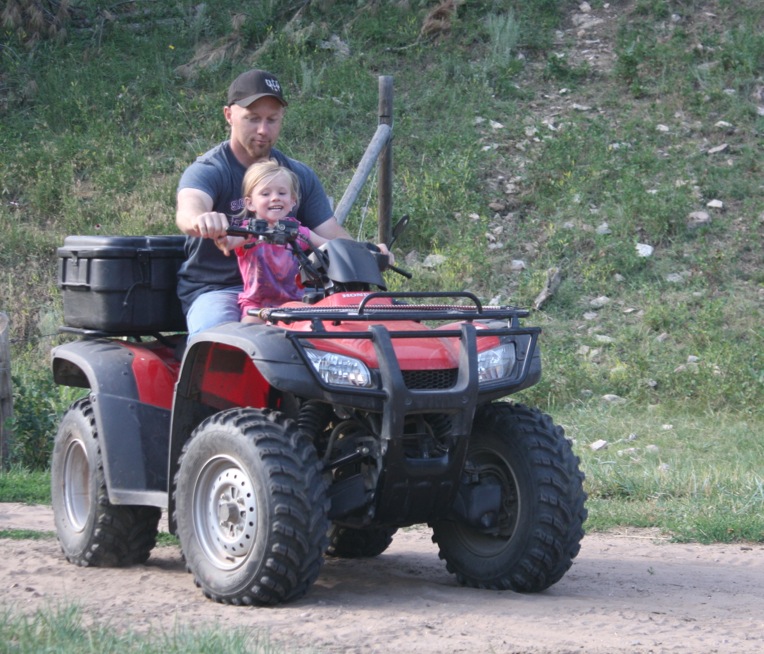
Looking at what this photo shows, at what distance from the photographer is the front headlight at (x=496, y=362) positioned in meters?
4.38

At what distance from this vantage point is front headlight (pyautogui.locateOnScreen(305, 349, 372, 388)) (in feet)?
13.4

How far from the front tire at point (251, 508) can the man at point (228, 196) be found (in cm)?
61

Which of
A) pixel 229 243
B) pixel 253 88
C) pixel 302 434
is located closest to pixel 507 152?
pixel 253 88

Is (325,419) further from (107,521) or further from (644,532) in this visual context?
(644,532)

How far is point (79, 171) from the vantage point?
1365 cm

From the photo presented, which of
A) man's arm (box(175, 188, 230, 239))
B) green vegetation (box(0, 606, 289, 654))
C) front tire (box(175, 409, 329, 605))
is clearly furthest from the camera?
man's arm (box(175, 188, 230, 239))

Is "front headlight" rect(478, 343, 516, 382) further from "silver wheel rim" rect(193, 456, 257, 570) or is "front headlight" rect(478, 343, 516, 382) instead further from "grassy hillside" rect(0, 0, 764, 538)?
"grassy hillside" rect(0, 0, 764, 538)

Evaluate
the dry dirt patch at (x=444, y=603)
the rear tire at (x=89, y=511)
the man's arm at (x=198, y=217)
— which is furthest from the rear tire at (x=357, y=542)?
the man's arm at (x=198, y=217)

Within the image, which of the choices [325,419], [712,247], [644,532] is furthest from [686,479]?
[712,247]

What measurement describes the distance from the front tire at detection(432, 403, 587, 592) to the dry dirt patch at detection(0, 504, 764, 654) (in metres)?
0.10

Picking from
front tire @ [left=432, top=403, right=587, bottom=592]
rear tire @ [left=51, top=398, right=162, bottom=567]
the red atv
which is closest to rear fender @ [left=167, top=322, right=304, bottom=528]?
the red atv

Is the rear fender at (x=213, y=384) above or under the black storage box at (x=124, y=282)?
under

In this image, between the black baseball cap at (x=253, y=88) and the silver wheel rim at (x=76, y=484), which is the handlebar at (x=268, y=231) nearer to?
the black baseball cap at (x=253, y=88)

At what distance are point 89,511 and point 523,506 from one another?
1.94 meters
